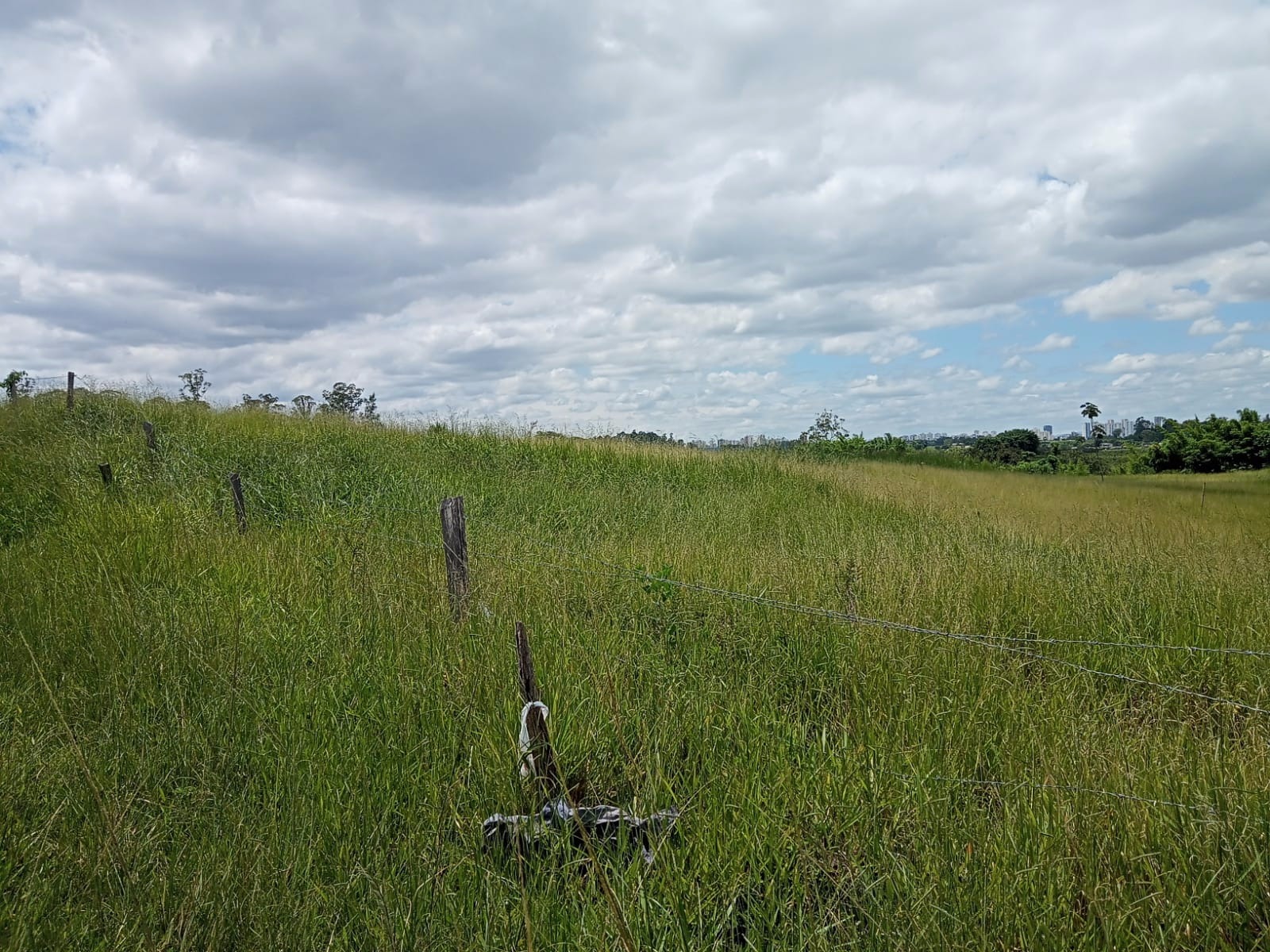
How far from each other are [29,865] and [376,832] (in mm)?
1031

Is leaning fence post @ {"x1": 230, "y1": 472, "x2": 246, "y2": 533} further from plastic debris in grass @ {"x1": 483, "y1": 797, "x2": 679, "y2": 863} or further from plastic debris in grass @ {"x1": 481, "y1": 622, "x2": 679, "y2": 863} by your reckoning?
plastic debris in grass @ {"x1": 483, "y1": 797, "x2": 679, "y2": 863}

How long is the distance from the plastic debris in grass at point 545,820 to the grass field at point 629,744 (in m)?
0.07

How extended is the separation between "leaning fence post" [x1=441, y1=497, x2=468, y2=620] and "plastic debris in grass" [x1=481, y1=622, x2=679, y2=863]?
2112mm

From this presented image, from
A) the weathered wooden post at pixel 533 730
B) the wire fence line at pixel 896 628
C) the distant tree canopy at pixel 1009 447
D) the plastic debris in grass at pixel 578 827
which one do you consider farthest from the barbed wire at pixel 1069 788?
the distant tree canopy at pixel 1009 447

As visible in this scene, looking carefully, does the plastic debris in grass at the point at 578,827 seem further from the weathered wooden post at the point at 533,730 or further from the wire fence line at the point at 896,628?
the wire fence line at the point at 896,628

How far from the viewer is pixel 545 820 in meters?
2.81

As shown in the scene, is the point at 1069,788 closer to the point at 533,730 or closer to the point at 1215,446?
the point at 533,730

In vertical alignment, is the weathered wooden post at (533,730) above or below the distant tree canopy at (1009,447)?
below

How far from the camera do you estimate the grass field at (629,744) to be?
2.31 m

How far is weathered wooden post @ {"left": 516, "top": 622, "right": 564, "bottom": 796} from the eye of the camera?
9.24 ft

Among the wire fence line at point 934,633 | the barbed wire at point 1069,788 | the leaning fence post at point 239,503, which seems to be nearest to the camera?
the barbed wire at point 1069,788

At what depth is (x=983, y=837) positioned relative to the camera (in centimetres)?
261

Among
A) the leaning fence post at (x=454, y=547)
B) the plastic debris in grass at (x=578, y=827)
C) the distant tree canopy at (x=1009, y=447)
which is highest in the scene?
the distant tree canopy at (x=1009, y=447)

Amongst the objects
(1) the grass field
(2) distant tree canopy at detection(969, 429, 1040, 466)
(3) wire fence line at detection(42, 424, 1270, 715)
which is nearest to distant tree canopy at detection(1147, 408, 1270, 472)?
(2) distant tree canopy at detection(969, 429, 1040, 466)
